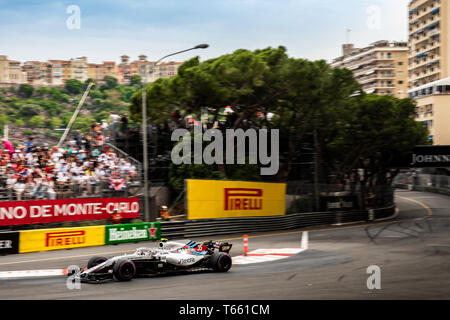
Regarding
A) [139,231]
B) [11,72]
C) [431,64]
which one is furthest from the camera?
[11,72]

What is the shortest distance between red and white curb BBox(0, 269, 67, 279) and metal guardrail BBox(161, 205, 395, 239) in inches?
404

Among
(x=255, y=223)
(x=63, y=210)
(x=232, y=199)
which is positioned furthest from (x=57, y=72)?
(x=63, y=210)

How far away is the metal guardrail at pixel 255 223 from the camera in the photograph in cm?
2635

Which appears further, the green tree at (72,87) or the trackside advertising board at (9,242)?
the green tree at (72,87)

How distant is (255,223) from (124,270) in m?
18.2

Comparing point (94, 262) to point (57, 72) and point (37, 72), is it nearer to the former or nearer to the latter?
point (57, 72)

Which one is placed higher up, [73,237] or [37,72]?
[37,72]

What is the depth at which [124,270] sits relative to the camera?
527 inches

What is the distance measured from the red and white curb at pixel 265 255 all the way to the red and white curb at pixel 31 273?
563cm

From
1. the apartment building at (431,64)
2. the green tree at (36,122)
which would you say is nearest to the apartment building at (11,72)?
the green tree at (36,122)

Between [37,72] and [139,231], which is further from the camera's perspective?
[37,72]

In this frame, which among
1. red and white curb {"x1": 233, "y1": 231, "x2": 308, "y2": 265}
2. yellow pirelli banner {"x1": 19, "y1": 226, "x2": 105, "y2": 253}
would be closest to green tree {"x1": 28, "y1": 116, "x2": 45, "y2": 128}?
yellow pirelli banner {"x1": 19, "y1": 226, "x2": 105, "y2": 253}

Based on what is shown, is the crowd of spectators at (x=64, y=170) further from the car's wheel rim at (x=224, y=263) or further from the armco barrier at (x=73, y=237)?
the car's wheel rim at (x=224, y=263)
